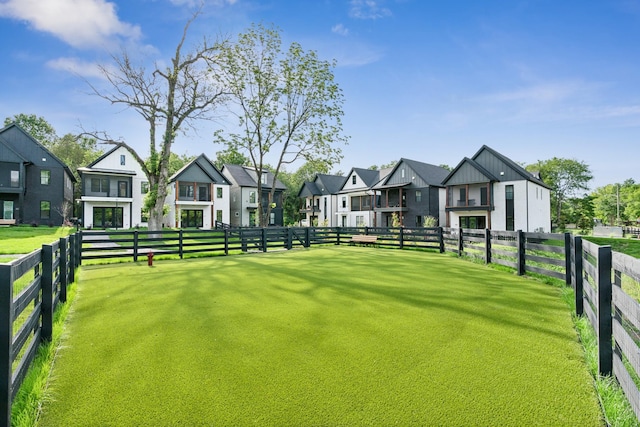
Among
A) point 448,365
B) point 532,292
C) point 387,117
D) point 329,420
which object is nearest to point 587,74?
point 387,117

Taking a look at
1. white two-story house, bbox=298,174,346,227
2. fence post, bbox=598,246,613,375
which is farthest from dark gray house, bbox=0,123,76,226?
fence post, bbox=598,246,613,375

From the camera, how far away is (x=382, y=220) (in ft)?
114

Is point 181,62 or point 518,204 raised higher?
point 181,62

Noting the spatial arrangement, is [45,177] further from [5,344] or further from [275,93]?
[5,344]

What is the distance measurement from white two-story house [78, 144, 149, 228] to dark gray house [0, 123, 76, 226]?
77.3 inches

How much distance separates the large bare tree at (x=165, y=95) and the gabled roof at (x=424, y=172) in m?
18.7

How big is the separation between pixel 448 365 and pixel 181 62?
21.3 meters

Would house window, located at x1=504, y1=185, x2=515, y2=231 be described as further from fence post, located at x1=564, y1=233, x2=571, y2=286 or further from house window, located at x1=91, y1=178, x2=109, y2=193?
house window, located at x1=91, y1=178, x2=109, y2=193

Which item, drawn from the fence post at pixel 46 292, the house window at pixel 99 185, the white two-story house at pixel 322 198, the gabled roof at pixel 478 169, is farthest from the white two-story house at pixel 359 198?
the fence post at pixel 46 292

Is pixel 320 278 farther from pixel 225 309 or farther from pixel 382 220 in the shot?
pixel 382 220

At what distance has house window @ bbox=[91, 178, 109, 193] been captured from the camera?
97.2 feet

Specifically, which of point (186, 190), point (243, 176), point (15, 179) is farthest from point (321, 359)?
point (243, 176)

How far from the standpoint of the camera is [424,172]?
104ft

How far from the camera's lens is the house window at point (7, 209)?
2623 cm
